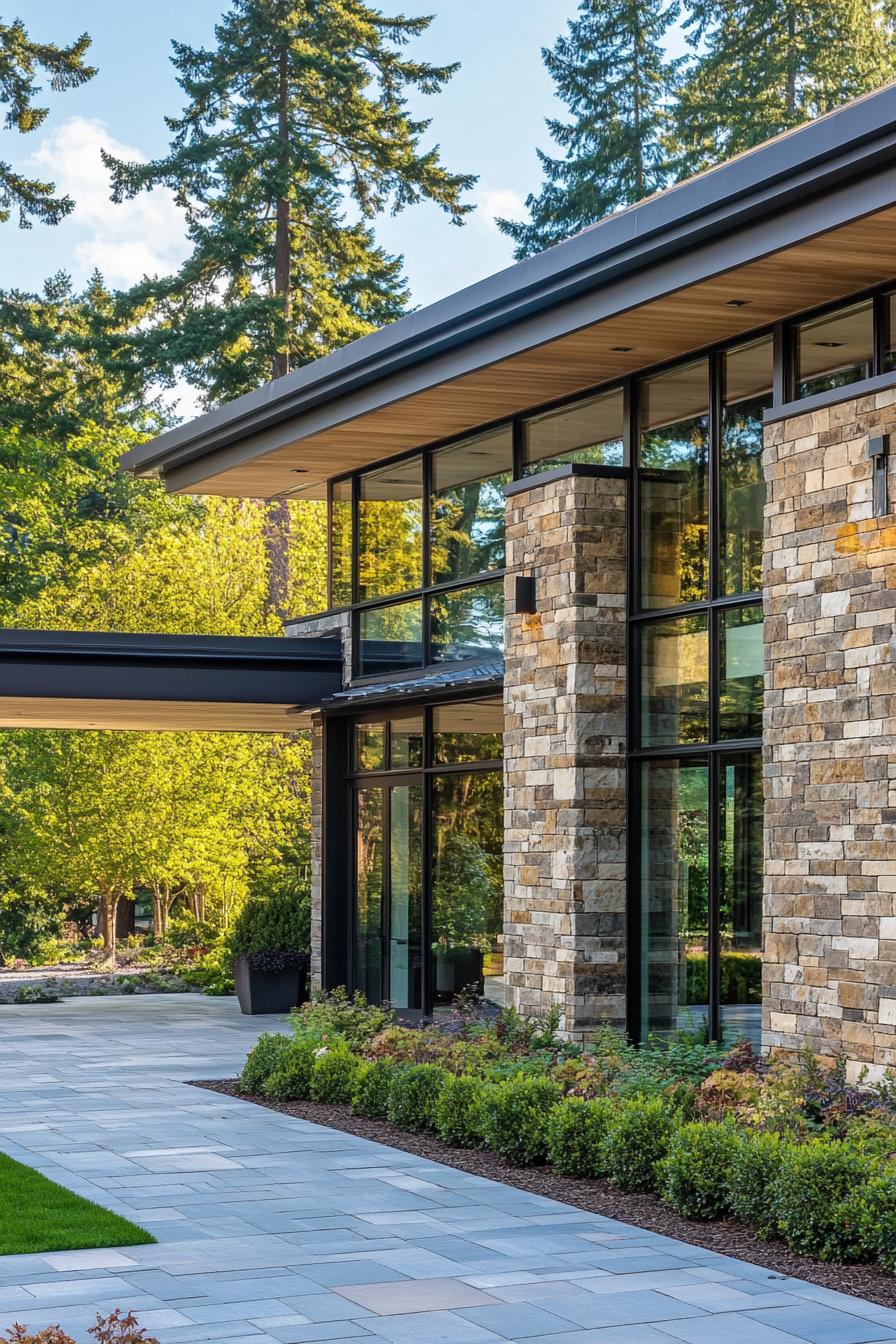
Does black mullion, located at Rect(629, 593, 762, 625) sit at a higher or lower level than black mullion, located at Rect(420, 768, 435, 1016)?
higher

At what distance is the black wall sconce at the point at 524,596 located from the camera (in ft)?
41.9

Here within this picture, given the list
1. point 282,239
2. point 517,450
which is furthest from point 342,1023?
point 282,239

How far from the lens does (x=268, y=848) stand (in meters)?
26.0

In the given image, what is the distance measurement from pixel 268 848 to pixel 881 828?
1772cm

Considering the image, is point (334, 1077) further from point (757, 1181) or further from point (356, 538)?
point (356, 538)

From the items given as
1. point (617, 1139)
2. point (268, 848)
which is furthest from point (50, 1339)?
point (268, 848)

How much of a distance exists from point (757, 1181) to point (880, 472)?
394 cm

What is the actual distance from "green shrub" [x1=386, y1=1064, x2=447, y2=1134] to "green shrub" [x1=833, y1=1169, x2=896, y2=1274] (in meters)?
3.56

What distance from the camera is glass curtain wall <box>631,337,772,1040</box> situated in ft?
37.0

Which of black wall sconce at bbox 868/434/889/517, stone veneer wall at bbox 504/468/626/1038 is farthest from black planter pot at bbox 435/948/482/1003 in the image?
black wall sconce at bbox 868/434/889/517

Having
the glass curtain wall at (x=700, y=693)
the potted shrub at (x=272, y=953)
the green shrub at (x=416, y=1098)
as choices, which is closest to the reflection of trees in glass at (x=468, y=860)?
the glass curtain wall at (x=700, y=693)

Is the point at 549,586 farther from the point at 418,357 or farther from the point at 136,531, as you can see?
the point at 136,531

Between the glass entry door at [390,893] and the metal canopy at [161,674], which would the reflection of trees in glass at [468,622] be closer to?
the glass entry door at [390,893]

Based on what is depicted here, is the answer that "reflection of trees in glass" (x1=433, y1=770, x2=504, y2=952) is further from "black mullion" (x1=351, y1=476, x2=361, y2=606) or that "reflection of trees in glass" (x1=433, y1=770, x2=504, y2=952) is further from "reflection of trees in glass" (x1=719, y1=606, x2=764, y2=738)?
"reflection of trees in glass" (x1=719, y1=606, x2=764, y2=738)
